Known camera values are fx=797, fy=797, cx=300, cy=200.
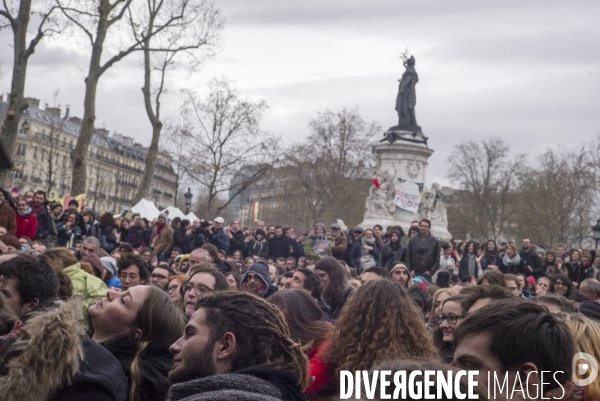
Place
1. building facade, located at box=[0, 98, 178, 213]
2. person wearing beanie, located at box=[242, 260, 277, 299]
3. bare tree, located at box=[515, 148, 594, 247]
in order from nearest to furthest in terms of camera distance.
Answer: person wearing beanie, located at box=[242, 260, 277, 299], bare tree, located at box=[515, 148, 594, 247], building facade, located at box=[0, 98, 178, 213]

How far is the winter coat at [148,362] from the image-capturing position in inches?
162

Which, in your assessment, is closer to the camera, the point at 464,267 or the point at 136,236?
the point at 464,267

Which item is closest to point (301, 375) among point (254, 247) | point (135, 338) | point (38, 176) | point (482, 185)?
point (135, 338)

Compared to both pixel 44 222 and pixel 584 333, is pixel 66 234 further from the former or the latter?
pixel 584 333

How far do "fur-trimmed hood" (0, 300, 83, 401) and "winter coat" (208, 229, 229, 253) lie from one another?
47.6 ft

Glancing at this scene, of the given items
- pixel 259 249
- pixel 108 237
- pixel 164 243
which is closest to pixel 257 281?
pixel 164 243

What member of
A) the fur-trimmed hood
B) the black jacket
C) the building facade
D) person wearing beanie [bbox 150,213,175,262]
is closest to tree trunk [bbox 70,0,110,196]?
person wearing beanie [bbox 150,213,175,262]

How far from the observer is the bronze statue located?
3540 centimetres

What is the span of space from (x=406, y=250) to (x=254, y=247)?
5106 millimetres

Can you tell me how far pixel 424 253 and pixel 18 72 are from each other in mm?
10968

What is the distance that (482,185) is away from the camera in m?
65.1

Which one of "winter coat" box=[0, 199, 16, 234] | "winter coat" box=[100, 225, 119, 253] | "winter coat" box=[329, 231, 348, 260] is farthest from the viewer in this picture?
"winter coat" box=[100, 225, 119, 253]

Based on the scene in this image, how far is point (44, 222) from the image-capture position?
1475 centimetres

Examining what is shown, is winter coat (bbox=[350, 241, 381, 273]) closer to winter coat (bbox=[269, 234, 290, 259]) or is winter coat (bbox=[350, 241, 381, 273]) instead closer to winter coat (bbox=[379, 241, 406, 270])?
winter coat (bbox=[379, 241, 406, 270])
